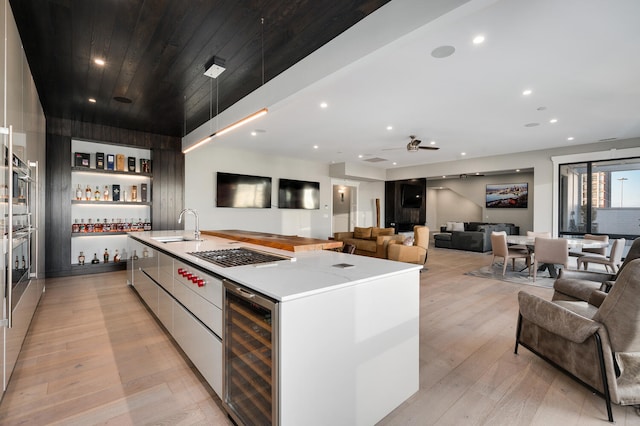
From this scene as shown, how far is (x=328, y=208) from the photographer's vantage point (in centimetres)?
948

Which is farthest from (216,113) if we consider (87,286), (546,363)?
(546,363)

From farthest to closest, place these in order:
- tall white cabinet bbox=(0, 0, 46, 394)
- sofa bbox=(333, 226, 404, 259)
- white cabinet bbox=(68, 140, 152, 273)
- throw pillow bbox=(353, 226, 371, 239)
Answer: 1. throw pillow bbox=(353, 226, 371, 239)
2. sofa bbox=(333, 226, 404, 259)
3. white cabinet bbox=(68, 140, 152, 273)
4. tall white cabinet bbox=(0, 0, 46, 394)

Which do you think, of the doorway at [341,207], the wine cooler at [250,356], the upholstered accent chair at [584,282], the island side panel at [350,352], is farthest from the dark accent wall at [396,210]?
the wine cooler at [250,356]

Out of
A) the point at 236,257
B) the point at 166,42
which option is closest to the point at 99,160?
the point at 166,42

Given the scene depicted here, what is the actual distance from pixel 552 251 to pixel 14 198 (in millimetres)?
6738

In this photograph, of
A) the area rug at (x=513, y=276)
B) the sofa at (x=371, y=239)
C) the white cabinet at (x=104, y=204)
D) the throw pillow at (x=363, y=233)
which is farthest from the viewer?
the throw pillow at (x=363, y=233)

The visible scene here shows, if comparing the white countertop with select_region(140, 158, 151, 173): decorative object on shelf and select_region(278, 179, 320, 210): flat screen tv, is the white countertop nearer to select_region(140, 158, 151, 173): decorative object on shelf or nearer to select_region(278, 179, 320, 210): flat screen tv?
select_region(140, 158, 151, 173): decorative object on shelf

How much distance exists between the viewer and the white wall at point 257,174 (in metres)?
6.64

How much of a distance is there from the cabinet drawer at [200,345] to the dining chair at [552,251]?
17.8 feet

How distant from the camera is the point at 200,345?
77.1 inches

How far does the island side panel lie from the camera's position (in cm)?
130

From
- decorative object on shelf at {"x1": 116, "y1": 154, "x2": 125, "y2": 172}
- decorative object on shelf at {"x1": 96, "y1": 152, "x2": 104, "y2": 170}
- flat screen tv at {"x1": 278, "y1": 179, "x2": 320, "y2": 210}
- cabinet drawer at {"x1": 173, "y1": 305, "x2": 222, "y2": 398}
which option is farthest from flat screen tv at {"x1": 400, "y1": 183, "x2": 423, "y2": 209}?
cabinet drawer at {"x1": 173, "y1": 305, "x2": 222, "y2": 398}

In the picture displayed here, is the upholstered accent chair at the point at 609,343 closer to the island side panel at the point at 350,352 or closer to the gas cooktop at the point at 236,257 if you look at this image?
the island side panel at the point at 350,352

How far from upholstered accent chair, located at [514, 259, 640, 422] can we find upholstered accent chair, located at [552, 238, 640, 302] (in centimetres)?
83
